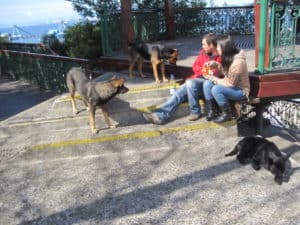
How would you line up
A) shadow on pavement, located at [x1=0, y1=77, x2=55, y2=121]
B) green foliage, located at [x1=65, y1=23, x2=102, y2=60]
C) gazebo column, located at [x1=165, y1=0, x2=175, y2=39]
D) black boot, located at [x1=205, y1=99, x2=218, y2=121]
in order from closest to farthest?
black boot, located at [x1=205, y1=99, x2=218, y2=121] → shadow on pavement, located at [x1=0, y1=77, x2=55, y2=121] → gazebo column, located at [x1=165, y1=0, x2=175, y2=39] → green foliage, located at [x1=65, y1=23, x2=102, y2=60]

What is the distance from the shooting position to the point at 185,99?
568 centimetres

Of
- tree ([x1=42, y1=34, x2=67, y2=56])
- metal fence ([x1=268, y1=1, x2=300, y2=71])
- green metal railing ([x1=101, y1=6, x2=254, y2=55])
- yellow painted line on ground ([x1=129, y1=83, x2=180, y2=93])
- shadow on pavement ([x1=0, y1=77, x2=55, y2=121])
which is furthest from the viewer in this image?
tree ([x1=42, y1=34, x2=67, y2=56])

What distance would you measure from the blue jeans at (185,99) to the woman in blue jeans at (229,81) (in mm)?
261

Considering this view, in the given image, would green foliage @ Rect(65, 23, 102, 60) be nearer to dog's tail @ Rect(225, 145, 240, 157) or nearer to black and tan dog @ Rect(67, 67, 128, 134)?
black and tan dog @ Rect(67, 67, 128, 134)

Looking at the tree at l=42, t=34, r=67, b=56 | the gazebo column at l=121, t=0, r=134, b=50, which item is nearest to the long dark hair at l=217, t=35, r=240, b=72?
the gazebo column at l=121, t=0, r=134, b=50

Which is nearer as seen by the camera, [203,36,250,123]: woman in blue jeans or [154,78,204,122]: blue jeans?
[203,36,250,123]: woman in blue jeans

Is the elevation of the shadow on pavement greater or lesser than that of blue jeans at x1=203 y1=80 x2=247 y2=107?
lesser

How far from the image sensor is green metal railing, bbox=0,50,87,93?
9.97m

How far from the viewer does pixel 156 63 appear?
6336 millimetres

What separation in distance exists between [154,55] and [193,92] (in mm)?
1293

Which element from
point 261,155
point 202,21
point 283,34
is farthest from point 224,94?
point 202,21

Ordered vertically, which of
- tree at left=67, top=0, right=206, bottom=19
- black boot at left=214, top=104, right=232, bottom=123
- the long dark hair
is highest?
tree at left=67, top=0, right=206, bottom=19

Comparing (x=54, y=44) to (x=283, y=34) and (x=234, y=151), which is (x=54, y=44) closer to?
(x=283, y=34)

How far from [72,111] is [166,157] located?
7.11 feet
